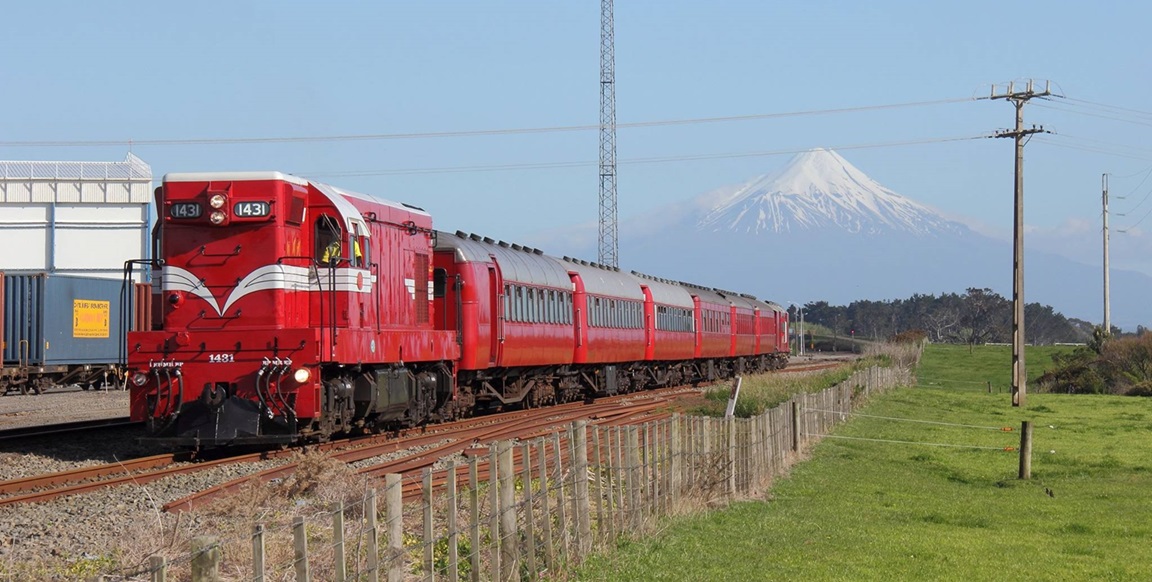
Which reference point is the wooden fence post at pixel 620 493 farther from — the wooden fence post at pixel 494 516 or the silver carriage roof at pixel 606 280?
the silver carriage roof at pixel 606 280

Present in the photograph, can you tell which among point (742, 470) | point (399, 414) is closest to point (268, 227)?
point (399, 414)

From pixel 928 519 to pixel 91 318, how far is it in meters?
31.2

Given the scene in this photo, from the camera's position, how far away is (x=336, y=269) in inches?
738

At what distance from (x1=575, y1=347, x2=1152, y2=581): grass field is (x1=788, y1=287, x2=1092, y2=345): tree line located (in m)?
116

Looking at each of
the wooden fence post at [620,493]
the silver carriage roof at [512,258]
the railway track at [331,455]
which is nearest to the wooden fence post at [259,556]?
the wooden fence post at [620,493]

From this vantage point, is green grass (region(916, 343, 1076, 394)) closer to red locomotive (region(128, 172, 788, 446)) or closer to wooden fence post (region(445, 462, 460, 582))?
red locomotive (region(128, 172, 788, 446))

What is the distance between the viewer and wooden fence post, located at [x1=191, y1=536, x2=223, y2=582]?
550 cm

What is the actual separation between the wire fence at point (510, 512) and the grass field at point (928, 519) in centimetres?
36

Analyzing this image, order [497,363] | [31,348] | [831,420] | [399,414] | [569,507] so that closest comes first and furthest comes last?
[569,507]
[399,414]
[497,363]
[831,420]
[31,348]

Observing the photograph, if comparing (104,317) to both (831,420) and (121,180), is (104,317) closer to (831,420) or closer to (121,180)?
(831,420)

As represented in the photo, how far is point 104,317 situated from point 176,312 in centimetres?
2564

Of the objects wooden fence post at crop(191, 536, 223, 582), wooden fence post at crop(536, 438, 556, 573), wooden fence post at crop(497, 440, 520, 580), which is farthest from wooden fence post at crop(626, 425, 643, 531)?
wooden fence post at crop(191, 536, 223, 582)

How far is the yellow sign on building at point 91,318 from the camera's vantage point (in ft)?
132

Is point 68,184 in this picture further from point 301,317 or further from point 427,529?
point 427,529
